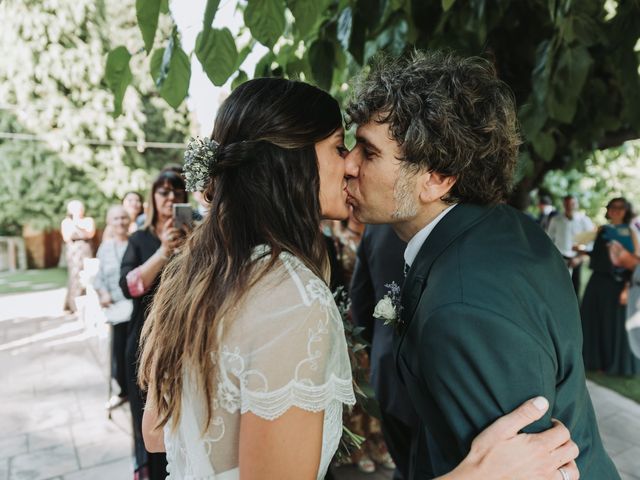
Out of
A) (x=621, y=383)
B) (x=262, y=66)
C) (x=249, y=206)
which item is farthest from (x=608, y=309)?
(x=249, y=206)

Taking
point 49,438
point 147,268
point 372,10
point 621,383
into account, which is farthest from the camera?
point 621,383

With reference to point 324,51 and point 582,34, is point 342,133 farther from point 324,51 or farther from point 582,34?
point 582,34

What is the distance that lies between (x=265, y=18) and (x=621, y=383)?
6531 mm

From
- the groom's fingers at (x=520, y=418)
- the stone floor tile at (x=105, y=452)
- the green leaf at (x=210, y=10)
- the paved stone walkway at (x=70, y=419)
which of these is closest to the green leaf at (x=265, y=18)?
the green leaf at (x=210, y=10)

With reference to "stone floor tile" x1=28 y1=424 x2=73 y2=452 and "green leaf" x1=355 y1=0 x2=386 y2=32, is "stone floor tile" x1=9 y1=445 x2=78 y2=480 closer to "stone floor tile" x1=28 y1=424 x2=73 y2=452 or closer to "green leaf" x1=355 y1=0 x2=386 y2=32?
"stone floor tile" x1=28 y1=424 x2=73 y2=452

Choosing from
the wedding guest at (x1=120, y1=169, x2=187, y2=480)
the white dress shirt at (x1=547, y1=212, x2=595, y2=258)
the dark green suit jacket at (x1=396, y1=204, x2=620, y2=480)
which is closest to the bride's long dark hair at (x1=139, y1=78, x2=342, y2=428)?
the dark green suit jacket at (x1=396, y1=204, x2=620, y2=480)

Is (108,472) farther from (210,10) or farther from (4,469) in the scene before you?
(210,10)

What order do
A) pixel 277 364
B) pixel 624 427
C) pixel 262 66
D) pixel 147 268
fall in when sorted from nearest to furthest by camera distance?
1. pixel 277 364
2. pixel 262 66
3. pixel 147 268
4. pixel 624 427

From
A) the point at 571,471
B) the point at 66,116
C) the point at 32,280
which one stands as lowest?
the point at 32,280

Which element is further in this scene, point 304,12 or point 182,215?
point 182,215

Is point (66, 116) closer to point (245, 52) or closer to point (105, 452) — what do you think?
point (105, 452)

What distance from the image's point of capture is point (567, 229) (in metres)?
9.34

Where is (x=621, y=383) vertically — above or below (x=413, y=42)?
below

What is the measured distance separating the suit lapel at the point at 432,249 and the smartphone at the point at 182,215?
1.91 m
